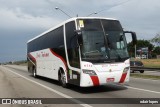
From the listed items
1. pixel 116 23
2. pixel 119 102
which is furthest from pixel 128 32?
pixel 119 102

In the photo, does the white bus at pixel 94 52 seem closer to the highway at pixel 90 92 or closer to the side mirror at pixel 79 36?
the side mirror at pixel 79 36

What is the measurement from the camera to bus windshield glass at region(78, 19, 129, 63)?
13922mm

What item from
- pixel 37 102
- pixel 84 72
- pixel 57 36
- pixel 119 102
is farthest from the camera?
pixel 57 36

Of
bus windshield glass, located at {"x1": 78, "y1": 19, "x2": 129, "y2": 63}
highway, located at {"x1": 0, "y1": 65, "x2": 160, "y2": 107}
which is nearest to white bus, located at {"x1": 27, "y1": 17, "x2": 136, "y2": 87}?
bus windshield glass, located at {"x1": 78, "y1": 19, "x2": 129, "y2": 63}

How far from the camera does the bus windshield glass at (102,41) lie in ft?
45.7

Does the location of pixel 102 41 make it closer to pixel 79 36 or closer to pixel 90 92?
pixel 79 36

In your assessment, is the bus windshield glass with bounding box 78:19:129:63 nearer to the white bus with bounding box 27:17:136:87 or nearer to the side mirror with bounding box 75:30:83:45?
the white bus with bounding box 27:17:136:87

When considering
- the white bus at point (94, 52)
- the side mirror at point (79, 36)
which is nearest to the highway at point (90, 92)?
the white bus at point (94, 52)

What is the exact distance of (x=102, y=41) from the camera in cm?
1421

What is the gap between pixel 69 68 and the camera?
15.6 meters

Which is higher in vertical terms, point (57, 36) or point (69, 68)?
point (57, 36)

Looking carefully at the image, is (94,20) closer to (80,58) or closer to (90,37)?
(90,37)

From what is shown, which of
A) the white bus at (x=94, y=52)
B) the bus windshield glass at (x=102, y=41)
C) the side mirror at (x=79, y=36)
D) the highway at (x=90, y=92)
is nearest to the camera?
the highway at (x=90, y=92)

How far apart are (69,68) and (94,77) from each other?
2082 mm
